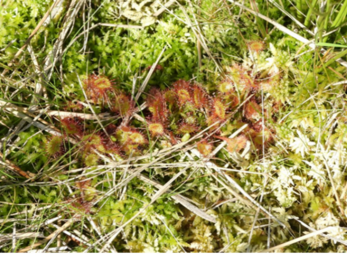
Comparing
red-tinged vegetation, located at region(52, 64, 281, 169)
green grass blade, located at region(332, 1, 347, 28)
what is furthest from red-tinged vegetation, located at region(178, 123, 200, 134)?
green grass blade, located at region(332, 1, 347, 28)

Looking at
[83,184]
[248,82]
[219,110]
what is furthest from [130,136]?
[248,82]

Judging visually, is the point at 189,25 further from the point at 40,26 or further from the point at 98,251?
the point at 98,251

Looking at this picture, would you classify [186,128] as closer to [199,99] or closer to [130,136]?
[199,99]

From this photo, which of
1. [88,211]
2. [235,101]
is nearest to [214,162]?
[235,101]

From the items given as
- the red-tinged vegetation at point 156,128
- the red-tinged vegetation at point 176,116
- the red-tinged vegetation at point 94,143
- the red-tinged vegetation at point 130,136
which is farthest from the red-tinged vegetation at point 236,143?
the red-tinged vegetation at point 94,143

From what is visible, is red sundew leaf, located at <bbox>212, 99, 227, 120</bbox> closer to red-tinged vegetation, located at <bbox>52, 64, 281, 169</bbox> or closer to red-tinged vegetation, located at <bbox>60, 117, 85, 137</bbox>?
Result: red-tinged vegetation, located at <bbox>52, 64, 281, 169</bbox>
